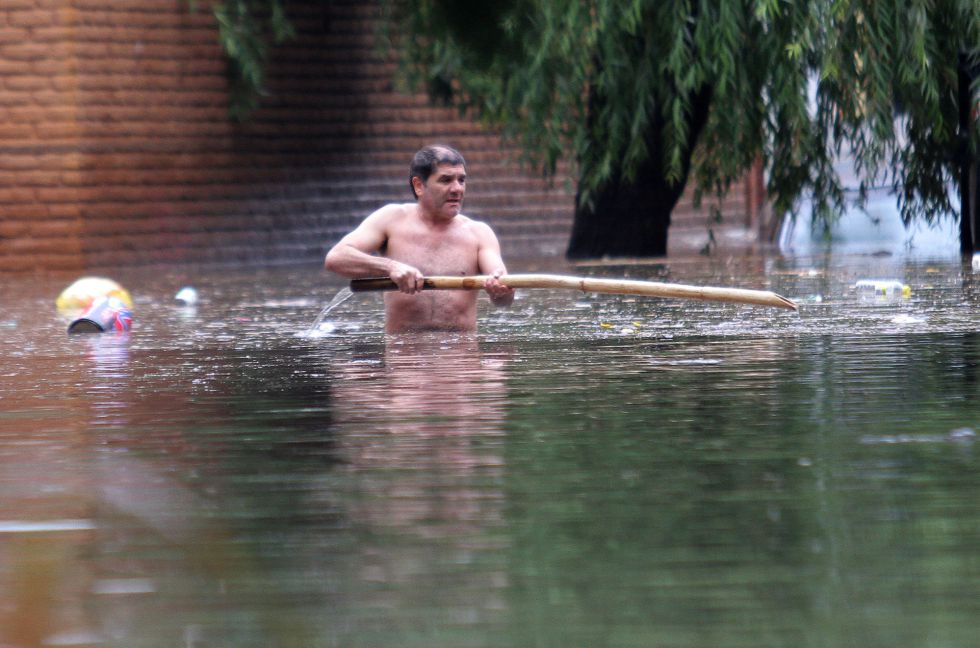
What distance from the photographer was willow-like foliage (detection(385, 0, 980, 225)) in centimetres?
1386

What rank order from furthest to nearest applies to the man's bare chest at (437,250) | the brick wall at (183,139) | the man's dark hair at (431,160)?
the brick wall at (183,139) < the man's bare chest at (437,250) < the man's dark hair at (431,160)

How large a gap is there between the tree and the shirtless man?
4.08m

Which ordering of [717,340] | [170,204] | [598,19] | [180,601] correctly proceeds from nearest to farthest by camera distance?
[180,601] < [717,340] < [598,19] < [170,204]

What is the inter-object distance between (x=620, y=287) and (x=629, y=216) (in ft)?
30.8

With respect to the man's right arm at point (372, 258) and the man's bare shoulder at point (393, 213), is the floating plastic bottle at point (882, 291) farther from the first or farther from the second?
the man's right arm at point (372, 258)

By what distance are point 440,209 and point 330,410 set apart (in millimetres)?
2822

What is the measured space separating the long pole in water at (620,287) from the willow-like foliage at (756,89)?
15.9 ft

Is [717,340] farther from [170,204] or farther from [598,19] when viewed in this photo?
[170,204]

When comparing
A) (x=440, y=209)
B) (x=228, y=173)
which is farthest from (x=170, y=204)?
(x=440, y=209)

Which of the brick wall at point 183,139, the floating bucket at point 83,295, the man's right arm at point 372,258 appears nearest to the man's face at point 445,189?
the man's right arm at point 372,258

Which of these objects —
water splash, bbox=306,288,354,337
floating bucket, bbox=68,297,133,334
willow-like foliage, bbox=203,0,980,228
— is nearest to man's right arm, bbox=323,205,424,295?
water splash, bbox=306,288,354,337

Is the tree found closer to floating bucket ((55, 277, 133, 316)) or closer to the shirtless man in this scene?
floating bucket ((55, 277, 133, 316))

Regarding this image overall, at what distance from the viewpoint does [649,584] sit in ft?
10.9

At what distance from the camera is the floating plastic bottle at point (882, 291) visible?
10.8 metres
